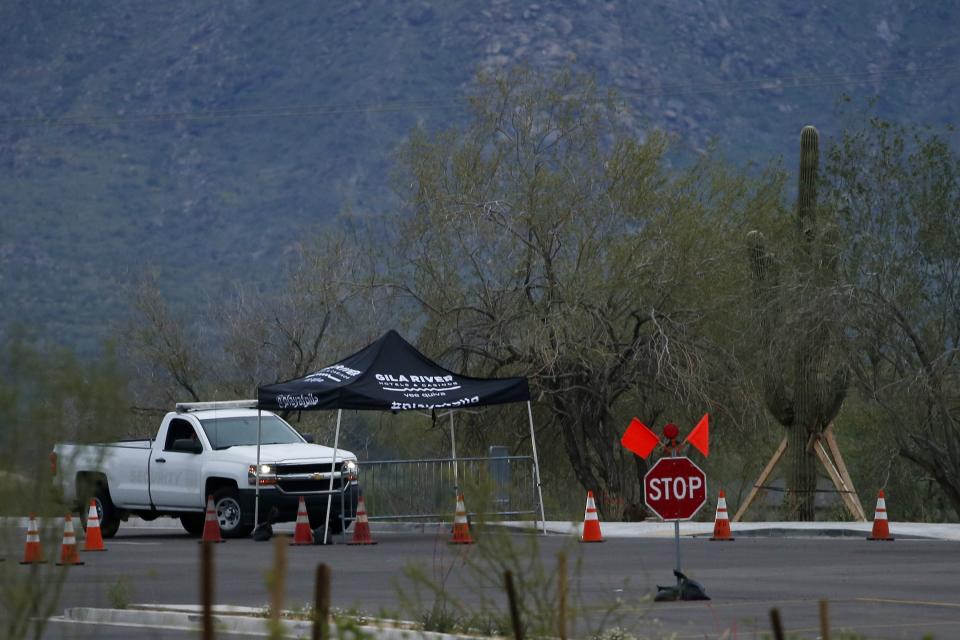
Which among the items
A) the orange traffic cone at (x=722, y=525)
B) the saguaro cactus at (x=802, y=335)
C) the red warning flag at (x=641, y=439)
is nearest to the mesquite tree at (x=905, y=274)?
the saguaro cactus at (x=802, y=335)

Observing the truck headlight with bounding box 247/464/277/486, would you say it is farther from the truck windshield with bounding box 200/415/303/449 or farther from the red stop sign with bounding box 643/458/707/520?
the red stop sign with bounding box 643/458/707/520

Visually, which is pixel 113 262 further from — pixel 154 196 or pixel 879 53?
pixel 879 53

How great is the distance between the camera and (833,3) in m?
170

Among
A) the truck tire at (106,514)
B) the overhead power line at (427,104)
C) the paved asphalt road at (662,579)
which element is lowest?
the paved asphalt road at (662,579)

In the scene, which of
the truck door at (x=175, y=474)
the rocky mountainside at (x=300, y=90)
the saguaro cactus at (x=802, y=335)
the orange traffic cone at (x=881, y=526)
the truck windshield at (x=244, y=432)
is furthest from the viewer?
the rocky mountainside at (x=300, y=90)

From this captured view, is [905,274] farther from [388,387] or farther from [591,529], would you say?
[388,387]

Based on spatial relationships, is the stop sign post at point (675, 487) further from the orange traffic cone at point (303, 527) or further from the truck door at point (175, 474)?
the truck door at point (175, 474)

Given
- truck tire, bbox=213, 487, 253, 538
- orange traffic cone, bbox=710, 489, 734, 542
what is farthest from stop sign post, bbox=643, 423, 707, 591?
truck tire, bbox=213, 487, 253, 538

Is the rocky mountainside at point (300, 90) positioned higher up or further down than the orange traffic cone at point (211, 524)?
higher up

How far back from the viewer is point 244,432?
1100 inches

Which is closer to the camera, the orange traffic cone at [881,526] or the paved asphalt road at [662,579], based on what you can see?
the paved asphalt road at [662,579]

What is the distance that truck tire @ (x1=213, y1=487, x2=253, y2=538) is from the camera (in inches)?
1044

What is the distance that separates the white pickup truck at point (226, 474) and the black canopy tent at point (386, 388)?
45 cm

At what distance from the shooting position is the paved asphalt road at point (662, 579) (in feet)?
42.6
